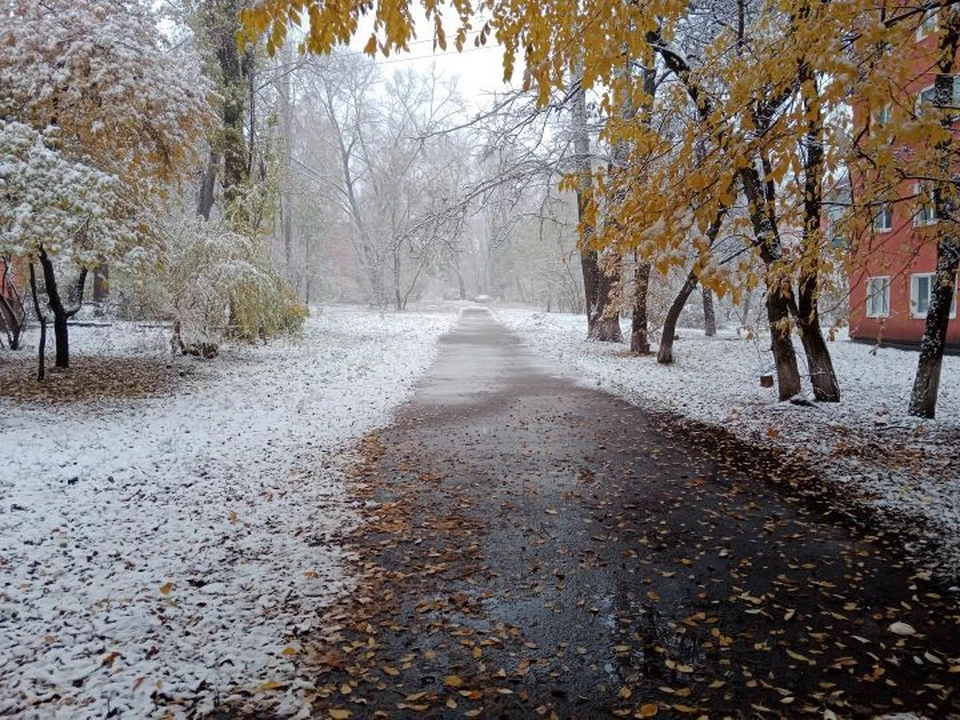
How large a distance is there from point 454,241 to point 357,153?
27147mm

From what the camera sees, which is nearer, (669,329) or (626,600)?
(626,600)

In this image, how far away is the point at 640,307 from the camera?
16422 mm

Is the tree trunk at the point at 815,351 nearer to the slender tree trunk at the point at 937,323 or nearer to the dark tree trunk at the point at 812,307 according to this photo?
the dark tree trunk at the point at 812,307

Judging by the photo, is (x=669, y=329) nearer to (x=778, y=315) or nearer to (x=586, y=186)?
(x=586, y=186)

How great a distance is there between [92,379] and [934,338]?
13634 mm

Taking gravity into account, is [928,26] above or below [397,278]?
below

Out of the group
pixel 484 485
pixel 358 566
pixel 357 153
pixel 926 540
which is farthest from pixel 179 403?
pixel 357 153

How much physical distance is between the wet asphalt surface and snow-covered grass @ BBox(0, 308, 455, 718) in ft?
1.25

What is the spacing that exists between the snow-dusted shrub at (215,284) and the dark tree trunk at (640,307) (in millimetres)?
8681

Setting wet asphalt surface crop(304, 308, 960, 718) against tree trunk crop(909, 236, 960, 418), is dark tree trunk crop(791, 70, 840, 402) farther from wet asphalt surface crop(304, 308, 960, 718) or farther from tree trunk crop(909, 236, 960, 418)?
wet asphalt surface crop(304, 308, 960, 718)

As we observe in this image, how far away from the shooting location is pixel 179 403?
9.66 meters

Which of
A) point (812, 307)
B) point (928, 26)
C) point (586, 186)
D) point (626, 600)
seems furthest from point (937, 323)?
point (586, 186)

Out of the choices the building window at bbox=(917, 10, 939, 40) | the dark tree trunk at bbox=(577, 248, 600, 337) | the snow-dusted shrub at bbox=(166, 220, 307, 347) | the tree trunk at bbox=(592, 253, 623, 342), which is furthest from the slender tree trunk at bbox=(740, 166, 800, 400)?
the dark tree trunk at bbox=(577, 248, 600, 337)

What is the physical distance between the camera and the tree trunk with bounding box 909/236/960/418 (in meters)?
7.85
